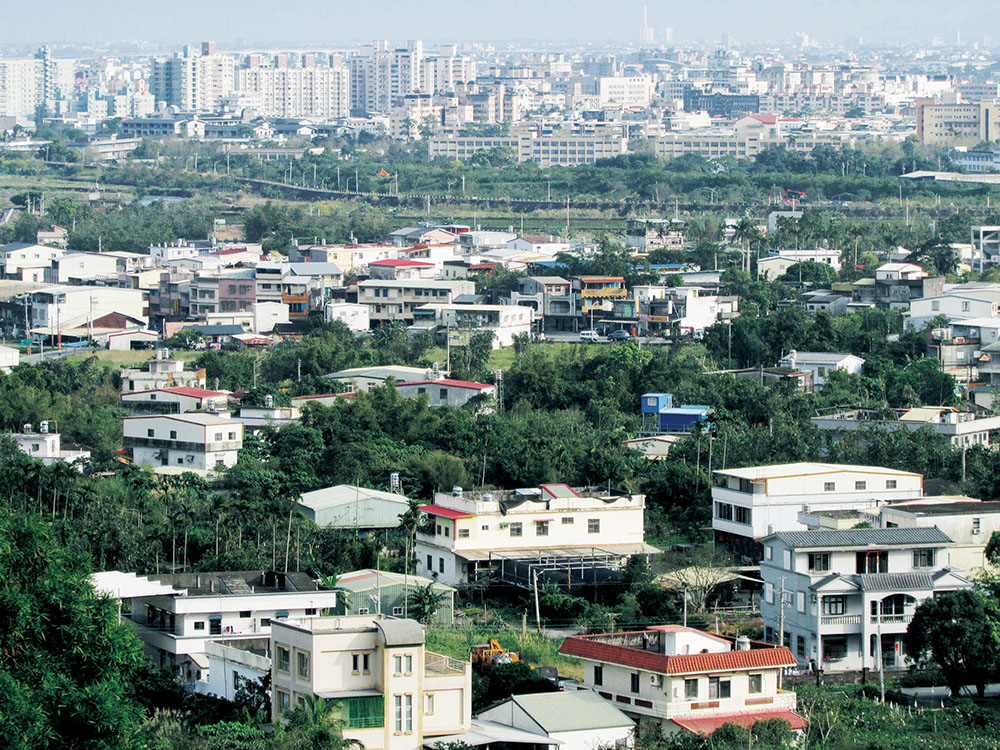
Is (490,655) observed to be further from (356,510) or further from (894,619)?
(356,510)

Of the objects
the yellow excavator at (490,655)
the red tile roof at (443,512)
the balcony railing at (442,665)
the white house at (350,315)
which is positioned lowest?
the white house at (350,315)

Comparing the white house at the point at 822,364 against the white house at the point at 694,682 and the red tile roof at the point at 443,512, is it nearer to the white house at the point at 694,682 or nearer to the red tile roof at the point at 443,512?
the red tile roof at the point at 443,512

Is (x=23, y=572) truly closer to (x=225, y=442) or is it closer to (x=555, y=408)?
(x=225, y=442)

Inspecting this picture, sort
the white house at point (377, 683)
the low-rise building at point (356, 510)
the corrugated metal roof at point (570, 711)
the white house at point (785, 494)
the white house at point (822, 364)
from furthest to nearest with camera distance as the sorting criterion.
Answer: the white house at point (822, 364) → the low-rise building at point (356, 510) → the white house at point (785, 494) → the corrugated metal roof at point (570, 711) → the white house at point (377, 683)

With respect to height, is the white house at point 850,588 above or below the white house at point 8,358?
above

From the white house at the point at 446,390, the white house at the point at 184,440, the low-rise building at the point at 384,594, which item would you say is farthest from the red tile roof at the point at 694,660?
the white house at the point at 446,390

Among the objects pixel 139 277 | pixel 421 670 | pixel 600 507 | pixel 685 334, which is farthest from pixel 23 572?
pixel 139 277
